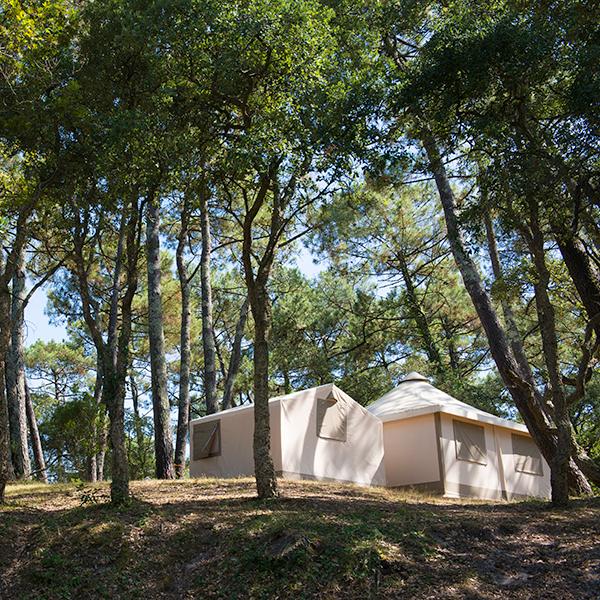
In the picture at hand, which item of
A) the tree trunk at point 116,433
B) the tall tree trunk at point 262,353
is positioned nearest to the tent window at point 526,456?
the tall tree trunk at point 262,353

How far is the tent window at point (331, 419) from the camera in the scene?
11633 mm

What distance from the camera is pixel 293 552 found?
5.49 metres

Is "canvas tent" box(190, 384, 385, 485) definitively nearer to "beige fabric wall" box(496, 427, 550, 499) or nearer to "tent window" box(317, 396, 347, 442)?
"tent window" box(317, 396, 347, 442)

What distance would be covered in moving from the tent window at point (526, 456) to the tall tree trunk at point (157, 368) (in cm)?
710

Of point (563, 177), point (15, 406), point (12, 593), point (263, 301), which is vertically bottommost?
point (12, 593)

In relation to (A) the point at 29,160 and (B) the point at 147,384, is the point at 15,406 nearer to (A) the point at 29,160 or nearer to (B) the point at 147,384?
(A) the point at 29,160

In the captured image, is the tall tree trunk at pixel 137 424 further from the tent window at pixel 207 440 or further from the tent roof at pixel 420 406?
the tent roof at pixel 420 406

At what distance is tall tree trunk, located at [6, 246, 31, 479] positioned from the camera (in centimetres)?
1245

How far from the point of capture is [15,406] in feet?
41.6

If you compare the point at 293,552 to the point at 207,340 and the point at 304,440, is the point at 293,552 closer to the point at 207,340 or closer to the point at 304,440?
the point at 304,440

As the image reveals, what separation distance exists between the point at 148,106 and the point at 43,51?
4.11 feet

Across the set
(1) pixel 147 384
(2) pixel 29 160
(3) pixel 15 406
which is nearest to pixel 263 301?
(2) pixel 29 160

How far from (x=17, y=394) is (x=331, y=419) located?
5.96 m

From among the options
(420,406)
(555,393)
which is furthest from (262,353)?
(420,406)
